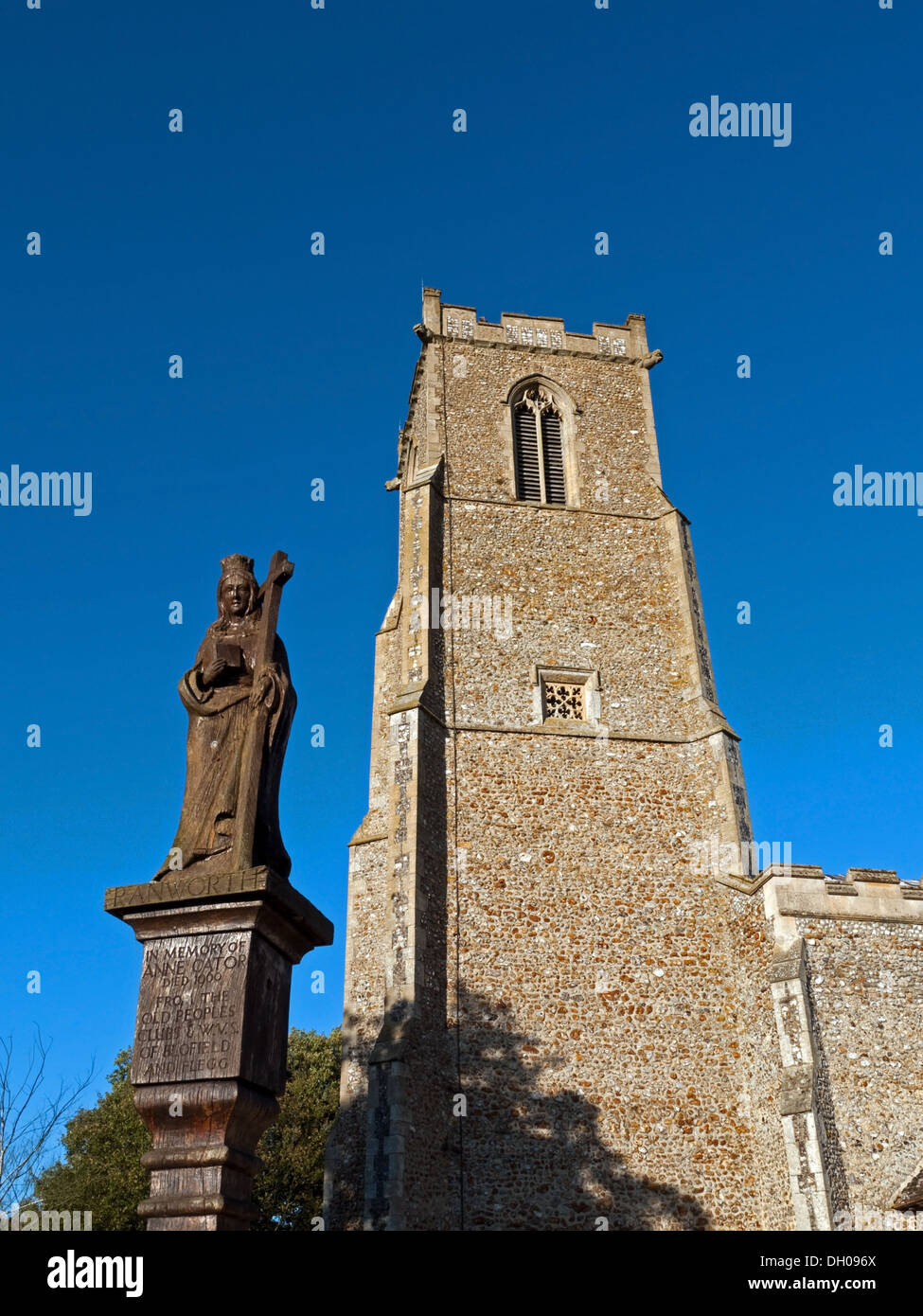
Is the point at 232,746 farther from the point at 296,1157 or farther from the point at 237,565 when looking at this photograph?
the point at 296,1157

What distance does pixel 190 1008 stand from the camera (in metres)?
5.74

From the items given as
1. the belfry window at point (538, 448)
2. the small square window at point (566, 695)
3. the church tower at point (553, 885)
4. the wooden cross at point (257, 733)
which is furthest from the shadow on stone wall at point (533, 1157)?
the belfry window at point (538, 448)

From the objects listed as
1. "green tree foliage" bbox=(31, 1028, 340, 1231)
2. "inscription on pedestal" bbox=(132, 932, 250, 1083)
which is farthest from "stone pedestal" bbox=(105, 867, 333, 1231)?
"green tree foliage" bbox=(31, 1028, 340, 1231)

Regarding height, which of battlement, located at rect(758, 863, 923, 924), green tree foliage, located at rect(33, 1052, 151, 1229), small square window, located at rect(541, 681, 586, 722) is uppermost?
small square window, located at rect(541, 681, 586, 722)

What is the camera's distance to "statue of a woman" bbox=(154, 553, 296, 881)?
20.7 feet

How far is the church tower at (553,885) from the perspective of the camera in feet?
48.8

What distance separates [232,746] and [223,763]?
0.11 m

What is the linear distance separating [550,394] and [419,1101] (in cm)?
1499

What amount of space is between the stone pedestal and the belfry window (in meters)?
16.6

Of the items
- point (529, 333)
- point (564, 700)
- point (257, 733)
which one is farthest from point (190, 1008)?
point (529, 333)

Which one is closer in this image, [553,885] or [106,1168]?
[553,885]

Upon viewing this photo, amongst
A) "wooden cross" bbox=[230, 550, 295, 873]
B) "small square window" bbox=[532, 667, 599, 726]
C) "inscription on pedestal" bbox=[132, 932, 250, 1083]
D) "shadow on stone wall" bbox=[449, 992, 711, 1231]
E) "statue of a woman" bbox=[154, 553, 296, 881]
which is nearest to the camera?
"inscription on pedestal" bbox=[132, 932, 250, 1083]

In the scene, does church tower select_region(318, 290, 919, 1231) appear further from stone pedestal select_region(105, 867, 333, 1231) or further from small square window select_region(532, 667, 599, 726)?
stone pedestal select_region(105, 867, 333, 1231)
